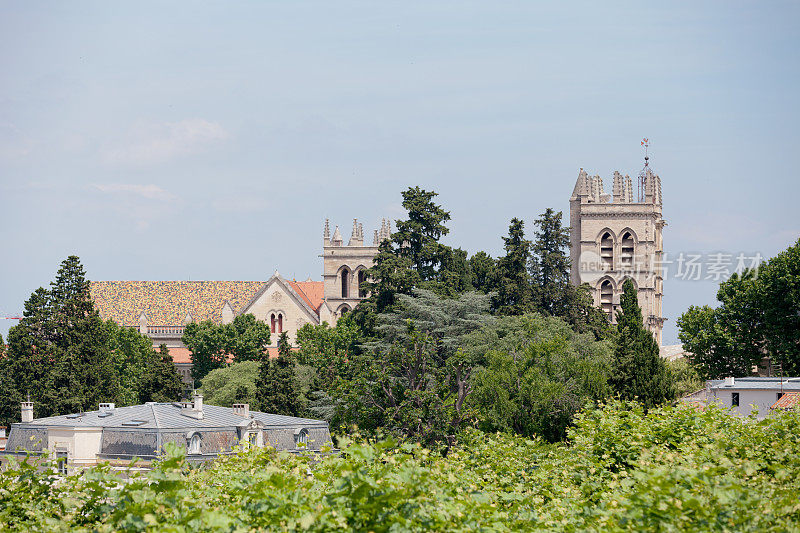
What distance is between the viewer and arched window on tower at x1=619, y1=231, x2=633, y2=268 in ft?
299

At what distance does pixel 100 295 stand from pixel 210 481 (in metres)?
99.2

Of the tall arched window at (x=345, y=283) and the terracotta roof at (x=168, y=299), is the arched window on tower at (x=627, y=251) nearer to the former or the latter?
the tall arched window at (x=345, y=283)

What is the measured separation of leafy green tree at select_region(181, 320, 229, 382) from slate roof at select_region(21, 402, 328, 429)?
3069 cm

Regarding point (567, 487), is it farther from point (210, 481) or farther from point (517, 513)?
point (210, 481)

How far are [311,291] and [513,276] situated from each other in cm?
3860

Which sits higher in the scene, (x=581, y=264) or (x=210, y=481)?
(x=581, y=264)

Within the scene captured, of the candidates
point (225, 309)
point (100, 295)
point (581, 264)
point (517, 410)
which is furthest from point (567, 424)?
point (100, 295)

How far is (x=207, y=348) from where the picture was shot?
89812mm

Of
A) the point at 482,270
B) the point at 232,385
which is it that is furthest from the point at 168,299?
the point at 482,270

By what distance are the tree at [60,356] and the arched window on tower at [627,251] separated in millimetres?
43986

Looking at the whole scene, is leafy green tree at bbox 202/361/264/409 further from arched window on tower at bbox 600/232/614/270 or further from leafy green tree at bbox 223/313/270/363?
arched window on tower at bbox 600/232/614/270

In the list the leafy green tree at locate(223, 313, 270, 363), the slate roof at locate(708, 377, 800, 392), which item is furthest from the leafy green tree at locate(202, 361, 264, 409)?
the slate roof at locate(708, 377, 800, 392)

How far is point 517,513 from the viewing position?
15.5 m

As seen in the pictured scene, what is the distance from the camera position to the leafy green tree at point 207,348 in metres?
89.7
